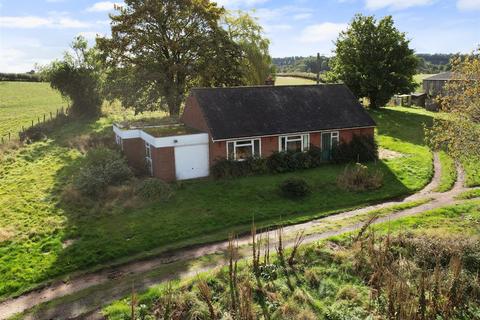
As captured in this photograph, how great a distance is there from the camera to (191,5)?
3941 centimetres

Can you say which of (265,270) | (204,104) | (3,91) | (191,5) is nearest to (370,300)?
(265,270)

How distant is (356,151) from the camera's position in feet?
95.5

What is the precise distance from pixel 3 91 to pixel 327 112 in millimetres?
63285

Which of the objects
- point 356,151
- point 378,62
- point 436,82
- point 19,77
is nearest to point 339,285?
point 356,151

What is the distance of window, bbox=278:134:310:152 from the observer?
91.0 feet

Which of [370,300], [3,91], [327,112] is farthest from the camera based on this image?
[3,91]

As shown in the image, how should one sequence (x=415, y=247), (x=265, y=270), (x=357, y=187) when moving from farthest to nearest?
(x=357, y=187) → (x=415, y=247) → (x=265, y=270)

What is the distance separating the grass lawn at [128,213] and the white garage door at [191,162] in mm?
1054

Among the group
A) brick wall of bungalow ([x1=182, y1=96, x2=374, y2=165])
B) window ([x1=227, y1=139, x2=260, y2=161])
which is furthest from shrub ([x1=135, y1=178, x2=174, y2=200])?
window ([x1=227, y1=139, x2=260, y2=161])

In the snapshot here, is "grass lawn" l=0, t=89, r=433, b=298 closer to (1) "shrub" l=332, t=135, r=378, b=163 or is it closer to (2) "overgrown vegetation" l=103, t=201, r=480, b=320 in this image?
(1) "shrub" l=332, t=135, r=378, b=163

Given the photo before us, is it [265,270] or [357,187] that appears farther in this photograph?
[357,187]

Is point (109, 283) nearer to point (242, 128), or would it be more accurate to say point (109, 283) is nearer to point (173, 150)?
point (173, 150)

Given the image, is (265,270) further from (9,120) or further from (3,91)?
(3,91)

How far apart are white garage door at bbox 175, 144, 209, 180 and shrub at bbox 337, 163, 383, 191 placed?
8331 millimetres
